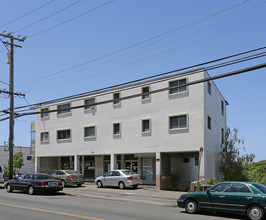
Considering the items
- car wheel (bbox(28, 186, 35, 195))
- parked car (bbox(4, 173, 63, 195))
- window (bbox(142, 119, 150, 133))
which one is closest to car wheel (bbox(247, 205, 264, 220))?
parked car (bbox(4, 173, 63, 195))

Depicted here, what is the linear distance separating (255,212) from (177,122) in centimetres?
1638

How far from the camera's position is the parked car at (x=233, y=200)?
12.1 meters

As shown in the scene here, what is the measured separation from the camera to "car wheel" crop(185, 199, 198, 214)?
1371 centimetres

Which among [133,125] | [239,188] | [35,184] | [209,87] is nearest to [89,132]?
[133,125]

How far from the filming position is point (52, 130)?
123 feet

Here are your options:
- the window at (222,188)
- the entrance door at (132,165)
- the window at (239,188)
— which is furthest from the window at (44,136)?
the window at (239,188)

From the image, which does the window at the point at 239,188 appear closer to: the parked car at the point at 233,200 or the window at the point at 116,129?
the parked car at the point at 233,200

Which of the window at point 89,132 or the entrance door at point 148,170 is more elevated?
the window at point 89,132

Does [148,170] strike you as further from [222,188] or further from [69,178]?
[222,188]

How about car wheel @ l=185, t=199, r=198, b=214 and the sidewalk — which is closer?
car wheel @ l=185, t=199, r=198, b=214

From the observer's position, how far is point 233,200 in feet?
41.5

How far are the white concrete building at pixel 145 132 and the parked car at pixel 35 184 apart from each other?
555 cm

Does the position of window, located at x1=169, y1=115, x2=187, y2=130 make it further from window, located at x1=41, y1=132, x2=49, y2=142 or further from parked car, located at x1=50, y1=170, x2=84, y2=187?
window, located at x1=41, y1=132, x2=49, y2=142

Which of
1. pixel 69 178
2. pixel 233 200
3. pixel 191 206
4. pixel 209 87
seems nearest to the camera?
pixel 233 200
